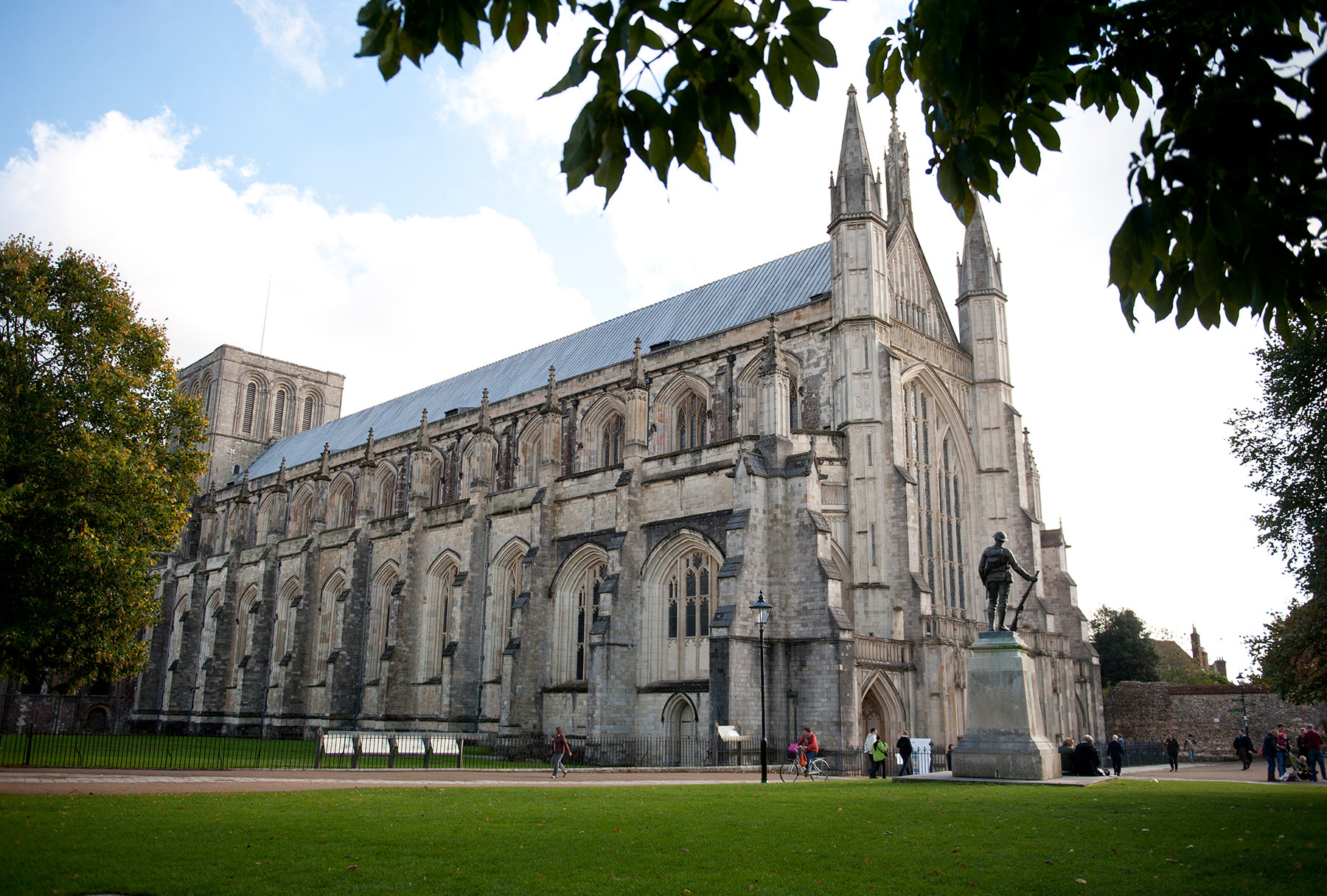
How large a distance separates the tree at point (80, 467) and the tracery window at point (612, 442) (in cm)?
1665

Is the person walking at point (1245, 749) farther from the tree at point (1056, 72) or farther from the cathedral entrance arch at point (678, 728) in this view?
the tree at point (1056, 72)

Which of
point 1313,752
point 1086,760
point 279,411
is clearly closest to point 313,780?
point 1086,760

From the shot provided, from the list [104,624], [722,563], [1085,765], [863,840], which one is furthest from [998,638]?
[104,624]

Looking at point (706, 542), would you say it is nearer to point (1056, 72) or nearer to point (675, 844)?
point (675, 844)

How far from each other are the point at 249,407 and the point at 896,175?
55130mm

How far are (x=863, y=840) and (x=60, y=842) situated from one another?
26.6 ft

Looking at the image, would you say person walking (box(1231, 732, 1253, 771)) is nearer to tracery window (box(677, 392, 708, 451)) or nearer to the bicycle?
the bicycle

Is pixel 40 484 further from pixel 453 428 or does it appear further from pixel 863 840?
pixel 453 428

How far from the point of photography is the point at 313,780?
794 inches

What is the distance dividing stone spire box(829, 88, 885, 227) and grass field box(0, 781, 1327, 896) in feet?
71.5

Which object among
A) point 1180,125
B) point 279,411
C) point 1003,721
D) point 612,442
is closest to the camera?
point 1180,125

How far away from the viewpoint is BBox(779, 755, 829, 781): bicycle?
71.8 ft

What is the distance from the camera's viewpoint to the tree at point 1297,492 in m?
19.8

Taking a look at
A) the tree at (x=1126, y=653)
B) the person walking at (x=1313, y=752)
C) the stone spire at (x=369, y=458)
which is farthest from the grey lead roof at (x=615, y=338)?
the tree at (x=1126, y=653)
